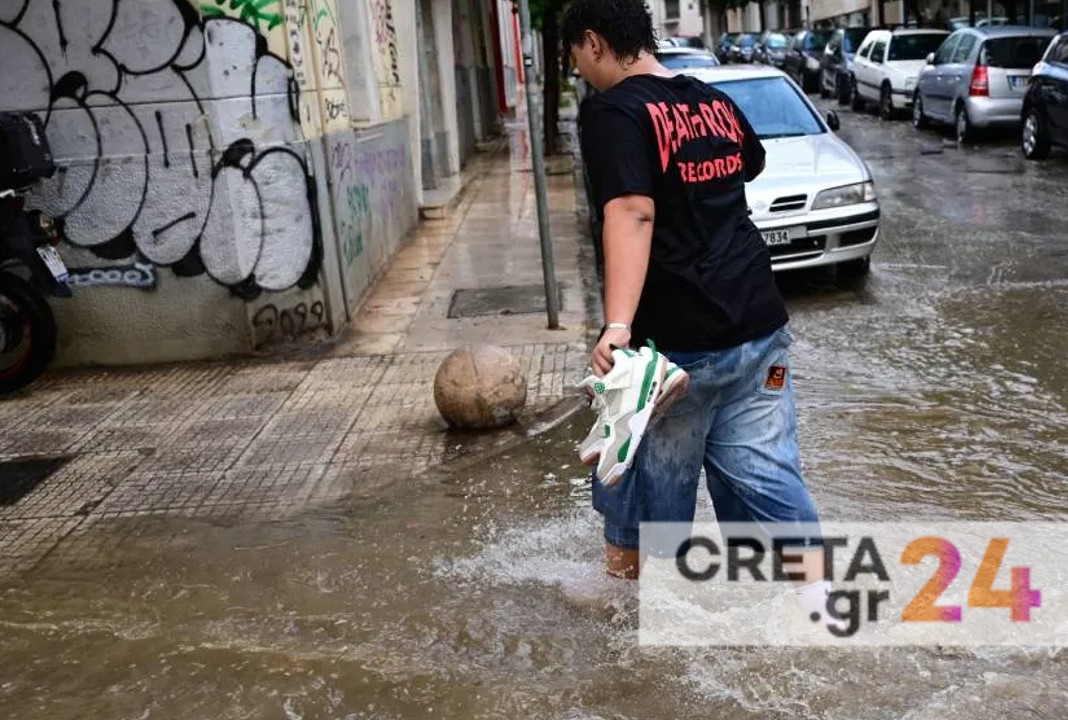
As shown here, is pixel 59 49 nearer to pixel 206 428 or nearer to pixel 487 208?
pixel 206 428

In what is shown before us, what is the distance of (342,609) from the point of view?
419 cm

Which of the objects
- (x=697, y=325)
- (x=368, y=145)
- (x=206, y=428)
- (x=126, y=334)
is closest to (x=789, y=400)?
(x=697, y=325)

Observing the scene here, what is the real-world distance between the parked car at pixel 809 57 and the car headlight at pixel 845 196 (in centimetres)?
2338

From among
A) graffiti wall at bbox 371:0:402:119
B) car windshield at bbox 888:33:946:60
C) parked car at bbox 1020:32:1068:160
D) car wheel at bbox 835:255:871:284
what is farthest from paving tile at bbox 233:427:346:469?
car windshield at bbox 888:33:946:60

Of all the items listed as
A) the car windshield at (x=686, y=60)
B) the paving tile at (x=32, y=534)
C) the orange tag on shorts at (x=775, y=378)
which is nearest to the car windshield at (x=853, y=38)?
the car windshield at (x=686, y=60)

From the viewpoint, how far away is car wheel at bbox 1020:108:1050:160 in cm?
1519

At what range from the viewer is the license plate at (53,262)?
7.01 metres

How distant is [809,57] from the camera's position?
3228 centimetres

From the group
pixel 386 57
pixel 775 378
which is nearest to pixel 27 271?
pixel 775 378

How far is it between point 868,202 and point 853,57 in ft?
61.3

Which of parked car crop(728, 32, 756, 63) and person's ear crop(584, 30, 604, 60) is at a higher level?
parked car crop(728, 32, 756, 63)

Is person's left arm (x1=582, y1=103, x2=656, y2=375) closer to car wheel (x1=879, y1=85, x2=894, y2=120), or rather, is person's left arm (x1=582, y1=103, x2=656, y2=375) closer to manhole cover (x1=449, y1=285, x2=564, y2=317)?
manhole cover (x1=449, y1=285, x2=564, y2=317)

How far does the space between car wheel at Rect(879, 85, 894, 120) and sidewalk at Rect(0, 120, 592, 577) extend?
15277 millimetres

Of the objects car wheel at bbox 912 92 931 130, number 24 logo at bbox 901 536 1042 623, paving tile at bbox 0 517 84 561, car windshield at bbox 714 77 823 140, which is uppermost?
car windshield at bbox 714 77 823 140
